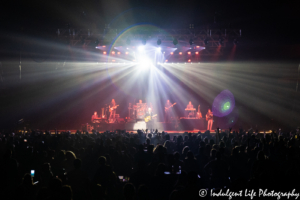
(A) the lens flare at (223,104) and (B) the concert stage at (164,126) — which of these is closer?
(B) the concert stage at (164,126)

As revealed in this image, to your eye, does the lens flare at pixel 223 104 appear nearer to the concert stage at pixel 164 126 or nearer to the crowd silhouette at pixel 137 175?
the concert stage at pixel 164 126

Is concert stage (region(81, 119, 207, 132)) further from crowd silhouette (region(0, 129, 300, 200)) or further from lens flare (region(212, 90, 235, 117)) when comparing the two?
crowd silhouette (region(0, 129, 300, 200))

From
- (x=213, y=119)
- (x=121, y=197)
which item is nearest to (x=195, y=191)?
(x=121, y=197)

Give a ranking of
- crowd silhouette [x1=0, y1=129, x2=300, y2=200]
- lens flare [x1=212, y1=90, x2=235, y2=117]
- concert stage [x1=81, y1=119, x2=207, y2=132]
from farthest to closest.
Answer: lens flare [x1=212, y1=90, x2=235, y2=117]
concert stage [x1=81, y1=119, x2=207, y2=132]
crowd silhouette [x1=0, y1=129, x2=300, y2=200]

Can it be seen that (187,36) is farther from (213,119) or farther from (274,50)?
(213,119)

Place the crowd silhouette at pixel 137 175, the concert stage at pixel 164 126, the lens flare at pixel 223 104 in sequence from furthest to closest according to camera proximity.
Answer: the lens flare at pixel 223 104 → the concert stage at pixel 164 126 → the crowd silhouette at pixel 137 175

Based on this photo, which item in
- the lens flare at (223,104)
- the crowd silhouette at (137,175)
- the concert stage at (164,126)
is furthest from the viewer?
the lens flare at (223,104)

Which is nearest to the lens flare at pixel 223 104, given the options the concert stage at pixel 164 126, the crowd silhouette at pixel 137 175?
the concert stage at pixel 164 126

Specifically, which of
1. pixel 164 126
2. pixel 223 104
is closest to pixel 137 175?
pixel 164 126

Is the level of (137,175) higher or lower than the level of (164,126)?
higher

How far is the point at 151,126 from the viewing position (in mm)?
17625

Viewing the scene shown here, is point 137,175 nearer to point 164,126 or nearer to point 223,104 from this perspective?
point 164,126

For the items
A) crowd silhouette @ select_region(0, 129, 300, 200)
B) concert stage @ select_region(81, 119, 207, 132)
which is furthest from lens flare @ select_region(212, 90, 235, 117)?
crowd silhouette @ select_region(0, 129, 300, 200)

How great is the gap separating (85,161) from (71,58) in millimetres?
11091
